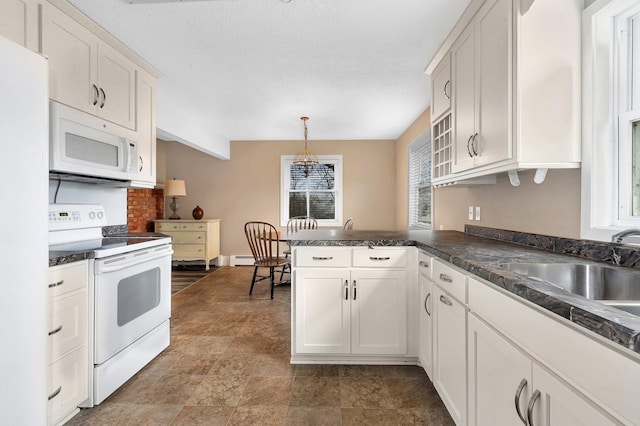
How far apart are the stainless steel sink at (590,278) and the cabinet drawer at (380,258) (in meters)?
0.83

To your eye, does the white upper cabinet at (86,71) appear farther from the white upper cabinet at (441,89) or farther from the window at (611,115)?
the window at (611,115)

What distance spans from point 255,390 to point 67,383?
969 mm

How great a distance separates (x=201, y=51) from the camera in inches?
99.3

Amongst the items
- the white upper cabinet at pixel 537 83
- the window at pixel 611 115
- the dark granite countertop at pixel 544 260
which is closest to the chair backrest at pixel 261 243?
the dark granite countertop at pixel 544 260

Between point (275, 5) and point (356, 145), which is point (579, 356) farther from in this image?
point (356, 145)

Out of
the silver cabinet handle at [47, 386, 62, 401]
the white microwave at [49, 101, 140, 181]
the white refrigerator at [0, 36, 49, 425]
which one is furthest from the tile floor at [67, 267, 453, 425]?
the white microwave at [49, 101, 140, 181]

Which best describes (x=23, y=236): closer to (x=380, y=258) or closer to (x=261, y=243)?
(x=380, y=258)

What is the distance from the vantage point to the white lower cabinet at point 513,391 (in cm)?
75

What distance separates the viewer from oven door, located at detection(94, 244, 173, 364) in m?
1.75

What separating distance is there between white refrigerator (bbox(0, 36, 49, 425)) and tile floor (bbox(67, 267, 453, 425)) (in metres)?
0.57

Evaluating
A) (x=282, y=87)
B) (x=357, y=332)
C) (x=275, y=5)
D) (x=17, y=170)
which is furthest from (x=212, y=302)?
(x=275, y=5)

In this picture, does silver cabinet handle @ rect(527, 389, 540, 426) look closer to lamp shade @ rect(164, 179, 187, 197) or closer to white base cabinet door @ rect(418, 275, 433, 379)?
white base cabinet door @ rect(418, 275, 433, 379)

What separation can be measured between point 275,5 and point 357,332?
2182mm

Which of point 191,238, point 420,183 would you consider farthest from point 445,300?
point 191,238
